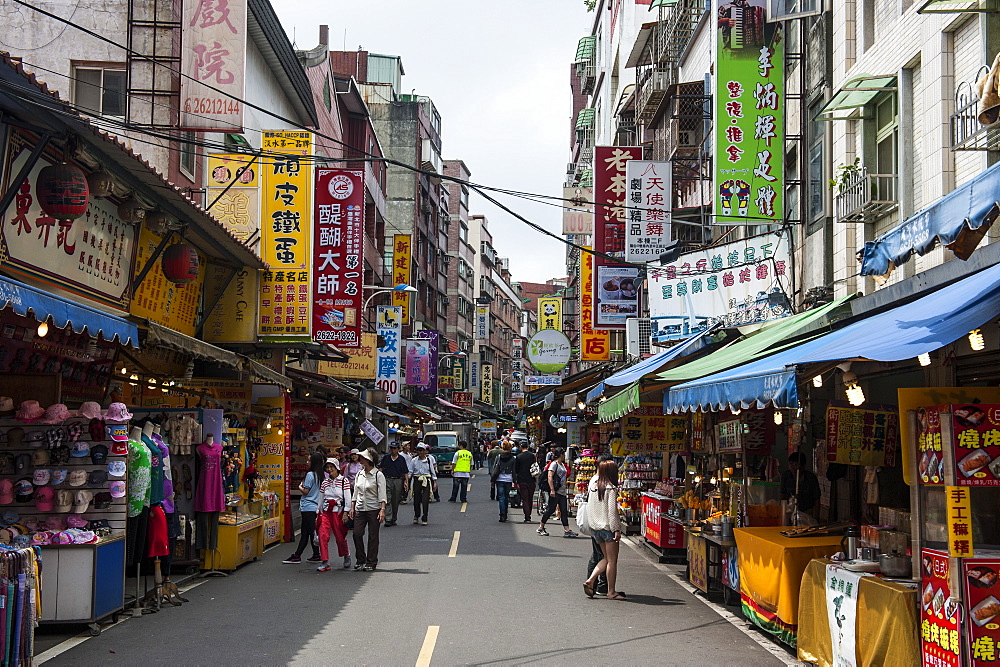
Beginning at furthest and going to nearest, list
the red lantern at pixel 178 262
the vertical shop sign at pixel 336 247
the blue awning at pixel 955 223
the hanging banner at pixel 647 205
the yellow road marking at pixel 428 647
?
the hanging banner at pixel 647 205, the vertical shop sign at pixel 336 247, the red lantern at pixel 178 262, the yellow road marking at pixel 428 647, the blue awning at pixel 955 223

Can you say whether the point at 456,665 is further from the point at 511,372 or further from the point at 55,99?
the point at 511,372

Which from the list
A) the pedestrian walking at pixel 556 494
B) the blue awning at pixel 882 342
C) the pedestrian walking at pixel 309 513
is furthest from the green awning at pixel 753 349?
the pedestrian walking at pixel 556 494

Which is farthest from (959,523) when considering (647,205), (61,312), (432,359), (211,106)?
(432,359)

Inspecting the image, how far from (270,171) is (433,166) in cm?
5401

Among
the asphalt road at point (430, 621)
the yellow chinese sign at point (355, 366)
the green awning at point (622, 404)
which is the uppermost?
the yellow chinese sign at point (355, 366)

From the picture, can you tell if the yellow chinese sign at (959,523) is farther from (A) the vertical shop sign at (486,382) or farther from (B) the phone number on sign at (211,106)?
(A) the vertical shop sign at (486,382)

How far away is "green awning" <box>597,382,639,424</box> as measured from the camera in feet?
46.7

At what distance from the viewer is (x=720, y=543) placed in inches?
480

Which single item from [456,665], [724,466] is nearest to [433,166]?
[724,466]

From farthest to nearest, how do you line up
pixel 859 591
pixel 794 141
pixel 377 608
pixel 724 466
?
pixel 794 141, pixel 724 466, pixel 377 608, pixel 859 591

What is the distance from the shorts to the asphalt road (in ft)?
2.46

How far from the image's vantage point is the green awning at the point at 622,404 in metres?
14.2

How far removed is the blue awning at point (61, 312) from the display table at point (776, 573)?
670 centimetres

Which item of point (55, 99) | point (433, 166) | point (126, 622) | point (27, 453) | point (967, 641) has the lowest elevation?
point (126, 622)
